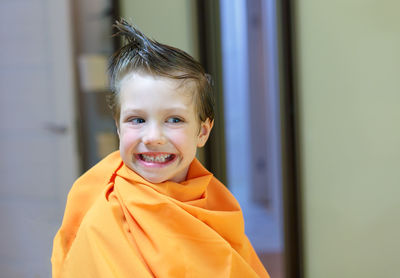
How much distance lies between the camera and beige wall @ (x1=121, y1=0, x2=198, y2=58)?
86.8 inches

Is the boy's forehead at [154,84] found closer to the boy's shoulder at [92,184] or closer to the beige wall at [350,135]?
the boy's shoulder at [92,184]

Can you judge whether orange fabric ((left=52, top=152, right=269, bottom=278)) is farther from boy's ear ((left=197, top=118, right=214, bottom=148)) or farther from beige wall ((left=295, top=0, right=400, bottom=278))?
beige wall ((left=295, top=0, right=400, bottom=278))

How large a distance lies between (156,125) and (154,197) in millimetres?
151

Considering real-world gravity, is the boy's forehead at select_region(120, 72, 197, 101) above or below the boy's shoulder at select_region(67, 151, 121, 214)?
above

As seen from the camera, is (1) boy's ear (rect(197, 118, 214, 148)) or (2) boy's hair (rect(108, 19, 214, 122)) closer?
(2) boy's hair (rect(108, 19, 214, 122))

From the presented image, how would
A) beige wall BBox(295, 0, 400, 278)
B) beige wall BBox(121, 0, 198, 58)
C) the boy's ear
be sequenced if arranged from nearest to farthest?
the boy's ear, beige wall BBox(295, 0, 400, 278), beige wall BBox(121, 0, 198, 58)

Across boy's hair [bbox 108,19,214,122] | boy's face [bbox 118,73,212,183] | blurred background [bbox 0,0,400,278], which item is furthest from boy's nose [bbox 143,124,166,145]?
blurred background [bbox 0,0,400,278]

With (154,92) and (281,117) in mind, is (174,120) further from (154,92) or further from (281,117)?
(281,117)

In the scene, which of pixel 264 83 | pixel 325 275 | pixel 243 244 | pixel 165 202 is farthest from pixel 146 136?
pixel 264 83

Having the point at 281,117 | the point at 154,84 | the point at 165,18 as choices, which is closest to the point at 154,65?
the point at 154,84

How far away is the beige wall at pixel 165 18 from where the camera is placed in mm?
2205

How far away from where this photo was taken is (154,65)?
0.89 meters

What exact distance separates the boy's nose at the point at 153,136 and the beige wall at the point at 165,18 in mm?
1410

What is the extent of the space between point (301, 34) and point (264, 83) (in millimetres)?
2146
